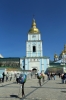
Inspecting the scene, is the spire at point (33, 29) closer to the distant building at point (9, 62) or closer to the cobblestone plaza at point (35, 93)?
the distant building at point (9, 62)

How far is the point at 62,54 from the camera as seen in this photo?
A: 11481cm

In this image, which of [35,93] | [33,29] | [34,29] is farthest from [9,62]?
[35,93]

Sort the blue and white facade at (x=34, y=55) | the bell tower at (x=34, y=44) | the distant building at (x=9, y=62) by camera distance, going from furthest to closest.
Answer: the distant building at (x=9, y=62) < the bell tower at (x=34, y=44) < the blue and white facade at (x=34, y=55)

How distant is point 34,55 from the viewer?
255 feet

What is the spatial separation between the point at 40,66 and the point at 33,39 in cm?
1027

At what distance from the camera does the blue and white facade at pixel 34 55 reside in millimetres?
77250

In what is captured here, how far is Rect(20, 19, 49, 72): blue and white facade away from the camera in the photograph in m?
77.2

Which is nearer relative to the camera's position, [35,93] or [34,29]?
[35,93]

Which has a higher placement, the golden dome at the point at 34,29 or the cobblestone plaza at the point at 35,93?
the golden dome at the point at 34,29

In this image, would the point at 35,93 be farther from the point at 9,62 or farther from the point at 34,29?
the point at 9,62

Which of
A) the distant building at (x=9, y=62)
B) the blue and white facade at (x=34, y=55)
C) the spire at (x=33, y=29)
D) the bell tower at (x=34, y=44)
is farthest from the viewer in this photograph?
the distant building at (x=9, y=62)

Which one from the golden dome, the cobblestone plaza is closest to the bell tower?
the golden dome

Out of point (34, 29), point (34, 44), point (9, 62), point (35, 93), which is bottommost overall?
point (35, 93)

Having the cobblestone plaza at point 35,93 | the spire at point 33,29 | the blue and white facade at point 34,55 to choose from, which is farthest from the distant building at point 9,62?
the cobblestone plaza at point 35,93
